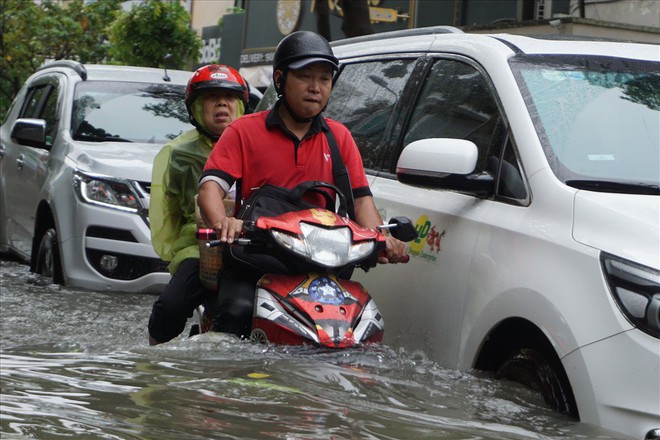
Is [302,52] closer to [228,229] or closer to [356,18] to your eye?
[228,229]

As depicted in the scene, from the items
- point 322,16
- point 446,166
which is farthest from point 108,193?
point 322,16

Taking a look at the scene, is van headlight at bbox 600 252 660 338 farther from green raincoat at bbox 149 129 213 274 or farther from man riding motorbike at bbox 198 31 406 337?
green raincoat at bbox 149 129 213 274

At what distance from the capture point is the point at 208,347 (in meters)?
5.29

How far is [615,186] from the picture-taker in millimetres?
4789

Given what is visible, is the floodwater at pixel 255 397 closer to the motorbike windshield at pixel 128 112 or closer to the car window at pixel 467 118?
the car window at pixel 467 118

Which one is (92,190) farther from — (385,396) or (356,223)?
(385,396)

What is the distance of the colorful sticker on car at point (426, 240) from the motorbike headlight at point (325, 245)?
0.45m

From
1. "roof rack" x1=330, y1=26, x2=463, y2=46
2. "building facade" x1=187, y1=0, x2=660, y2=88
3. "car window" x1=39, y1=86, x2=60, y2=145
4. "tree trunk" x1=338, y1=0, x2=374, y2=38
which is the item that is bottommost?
"car window" x1=39, y1=86, x2=60, y2=145

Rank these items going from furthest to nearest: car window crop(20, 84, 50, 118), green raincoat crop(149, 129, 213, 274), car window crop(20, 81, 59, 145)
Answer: car window crop(20, 84, 50, 118) → car window crop(20, 81, 59, 145) → green raincoat crop(149, 129, 213, 274)

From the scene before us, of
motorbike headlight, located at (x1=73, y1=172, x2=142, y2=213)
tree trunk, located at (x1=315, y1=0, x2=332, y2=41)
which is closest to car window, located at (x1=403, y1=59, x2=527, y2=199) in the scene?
motorbike headlight, located at (x1=73, y1=172, x2=142, y2=213)

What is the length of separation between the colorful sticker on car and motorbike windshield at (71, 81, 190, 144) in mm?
5292

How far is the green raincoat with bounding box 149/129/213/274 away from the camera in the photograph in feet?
21.2

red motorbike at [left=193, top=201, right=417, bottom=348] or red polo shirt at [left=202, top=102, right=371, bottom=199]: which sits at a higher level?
red polo shirt at [left=202, top=102, right=371, bottom=199]

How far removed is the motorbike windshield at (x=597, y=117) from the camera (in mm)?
4895
